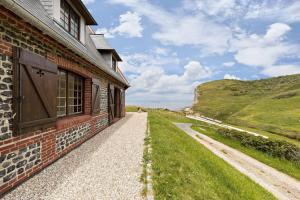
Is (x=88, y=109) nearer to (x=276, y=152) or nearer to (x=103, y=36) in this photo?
(x=103, y=36)

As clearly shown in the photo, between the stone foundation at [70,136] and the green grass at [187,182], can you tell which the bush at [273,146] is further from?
the stone foundation at [70,136]

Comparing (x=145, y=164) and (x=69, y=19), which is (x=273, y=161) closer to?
(x=145, y=164)

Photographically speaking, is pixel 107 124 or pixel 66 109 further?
pixel 107 124

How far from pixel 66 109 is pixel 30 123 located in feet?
10.5

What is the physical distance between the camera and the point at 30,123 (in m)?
5.09

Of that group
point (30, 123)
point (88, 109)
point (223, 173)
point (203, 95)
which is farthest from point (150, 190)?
point (203, 95)

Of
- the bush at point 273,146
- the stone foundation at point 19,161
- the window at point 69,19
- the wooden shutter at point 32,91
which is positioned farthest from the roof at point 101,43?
the bush at point 273,146

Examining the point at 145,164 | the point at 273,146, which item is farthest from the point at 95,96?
the point at 273,146

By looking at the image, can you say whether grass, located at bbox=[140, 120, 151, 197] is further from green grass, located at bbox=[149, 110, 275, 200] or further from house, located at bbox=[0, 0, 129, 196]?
house, located at bbox=[0, 0, 129, 196]

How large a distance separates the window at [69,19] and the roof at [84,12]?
0.27m

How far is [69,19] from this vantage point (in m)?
8.95

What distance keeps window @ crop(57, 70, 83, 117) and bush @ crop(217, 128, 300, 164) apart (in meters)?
14.1

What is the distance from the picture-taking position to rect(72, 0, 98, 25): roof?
8.92 metres

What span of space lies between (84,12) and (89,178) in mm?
7604
